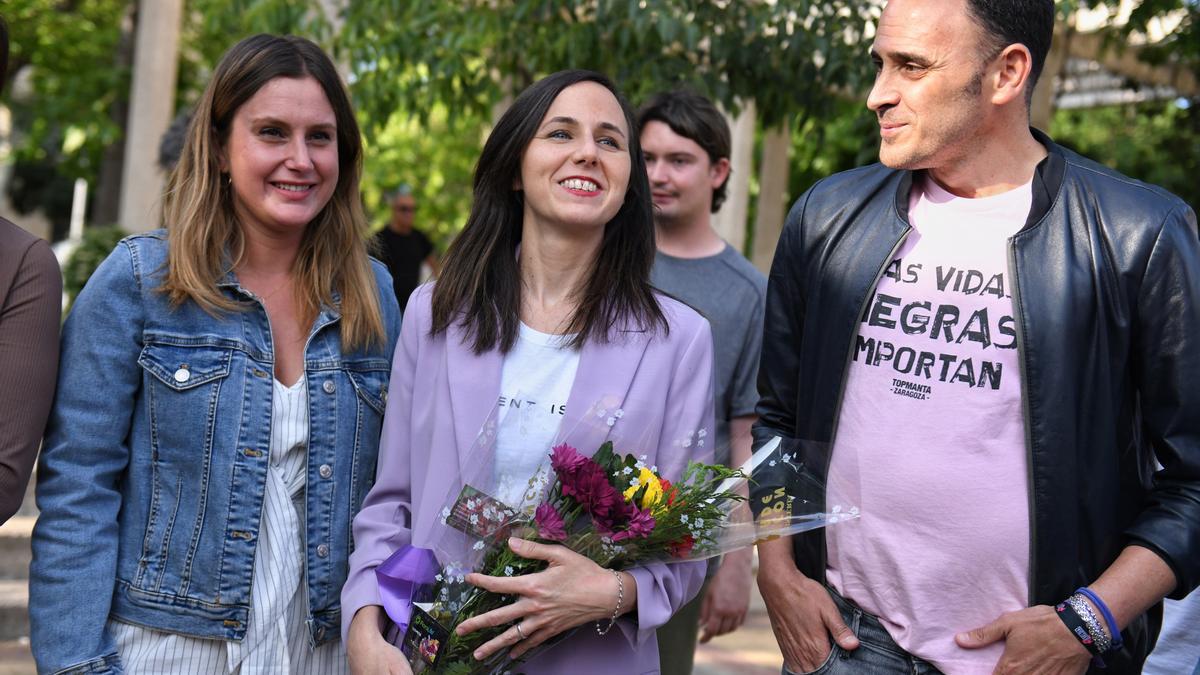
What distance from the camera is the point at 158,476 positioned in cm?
301

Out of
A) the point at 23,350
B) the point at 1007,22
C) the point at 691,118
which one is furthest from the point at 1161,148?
the point at 23,350

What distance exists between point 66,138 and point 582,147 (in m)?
14.4

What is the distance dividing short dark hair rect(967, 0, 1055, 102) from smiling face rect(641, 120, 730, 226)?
211 centimetres

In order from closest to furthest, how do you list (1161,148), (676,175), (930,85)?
(930,85)
(676,175)
(1161,148)

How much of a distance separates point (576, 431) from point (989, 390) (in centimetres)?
88

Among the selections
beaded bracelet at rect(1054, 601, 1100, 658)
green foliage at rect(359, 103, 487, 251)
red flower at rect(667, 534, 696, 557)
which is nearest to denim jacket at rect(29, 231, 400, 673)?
red flower at rect(667, 534, 696, 557)

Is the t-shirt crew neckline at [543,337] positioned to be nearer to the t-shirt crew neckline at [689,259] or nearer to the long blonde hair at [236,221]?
the long blonde hair at [236,221]

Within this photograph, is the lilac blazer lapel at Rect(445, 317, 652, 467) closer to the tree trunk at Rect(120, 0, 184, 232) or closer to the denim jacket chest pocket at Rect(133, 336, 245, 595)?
the denim jacket chest pocket at Rect(133, 336, 245, 595)

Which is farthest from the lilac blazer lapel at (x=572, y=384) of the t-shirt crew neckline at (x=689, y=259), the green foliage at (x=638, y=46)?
the green foliage at (x=638, y=46)

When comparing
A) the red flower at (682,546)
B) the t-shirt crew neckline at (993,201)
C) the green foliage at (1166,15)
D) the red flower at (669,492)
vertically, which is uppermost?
the green foliage at (1166,15)

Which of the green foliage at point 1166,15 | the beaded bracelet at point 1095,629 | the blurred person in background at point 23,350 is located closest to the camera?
the beaded bracelet at point 1095,629

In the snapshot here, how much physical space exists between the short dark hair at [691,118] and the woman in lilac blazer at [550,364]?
165 centimetres

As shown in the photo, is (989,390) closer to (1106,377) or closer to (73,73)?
(1106,377)

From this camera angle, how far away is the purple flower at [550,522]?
8.98ft
